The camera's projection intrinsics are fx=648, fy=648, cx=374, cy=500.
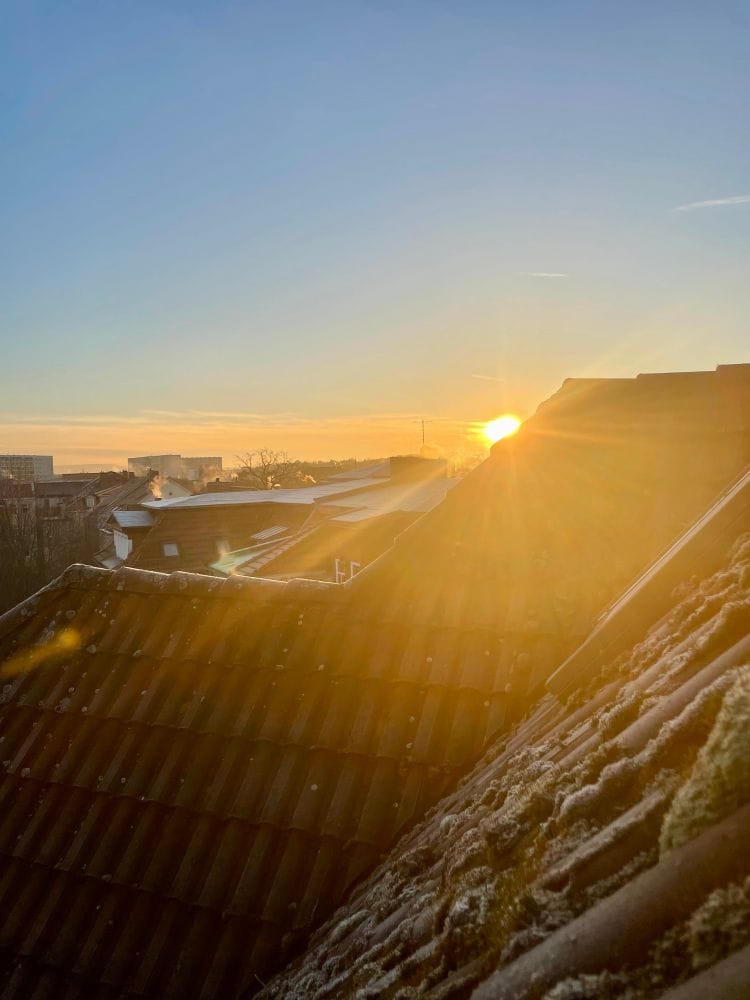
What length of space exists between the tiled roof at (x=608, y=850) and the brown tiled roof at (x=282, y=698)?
1.57ft

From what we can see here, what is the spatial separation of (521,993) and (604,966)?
181 mm

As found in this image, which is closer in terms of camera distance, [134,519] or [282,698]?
[282,698]

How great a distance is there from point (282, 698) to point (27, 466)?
225 feet

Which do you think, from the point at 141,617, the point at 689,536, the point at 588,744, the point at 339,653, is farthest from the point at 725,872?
the point at 141,617

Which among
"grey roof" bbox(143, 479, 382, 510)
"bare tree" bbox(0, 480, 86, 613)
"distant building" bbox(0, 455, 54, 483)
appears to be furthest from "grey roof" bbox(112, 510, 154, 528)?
"distant building" bbox(0, 455, 54, 483)

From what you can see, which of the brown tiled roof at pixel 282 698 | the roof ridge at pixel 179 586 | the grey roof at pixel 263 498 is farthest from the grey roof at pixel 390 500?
the roof ridge at pixel 179 586

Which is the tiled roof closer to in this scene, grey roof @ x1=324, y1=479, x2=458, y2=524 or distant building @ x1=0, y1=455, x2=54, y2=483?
grey roof @ x1=324, y1=479, x2=458, y2=524

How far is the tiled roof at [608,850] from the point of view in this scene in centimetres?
86

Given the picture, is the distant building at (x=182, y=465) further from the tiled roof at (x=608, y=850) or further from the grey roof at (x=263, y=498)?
the tiled roof at (x=608, y=850)

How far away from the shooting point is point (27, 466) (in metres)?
63.3

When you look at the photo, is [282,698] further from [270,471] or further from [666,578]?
[270,471]

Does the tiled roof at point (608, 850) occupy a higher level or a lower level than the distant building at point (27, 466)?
higher

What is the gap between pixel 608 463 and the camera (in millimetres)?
4312

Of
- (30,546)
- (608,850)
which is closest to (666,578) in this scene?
(608,850)
